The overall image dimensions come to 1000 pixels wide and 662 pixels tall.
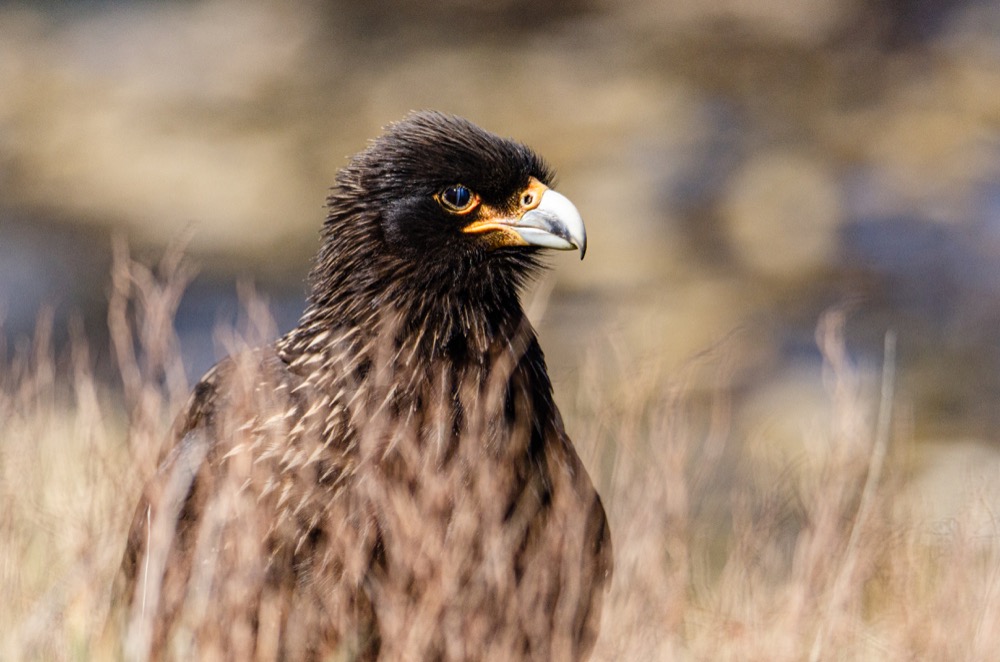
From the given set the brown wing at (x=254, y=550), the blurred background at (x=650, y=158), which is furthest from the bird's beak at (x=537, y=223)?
the blurred background at (x=650, y=158)

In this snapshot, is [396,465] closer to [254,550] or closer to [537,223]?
[254,550]

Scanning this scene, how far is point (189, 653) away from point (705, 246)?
918cm

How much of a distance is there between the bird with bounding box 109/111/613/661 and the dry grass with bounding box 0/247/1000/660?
17 centimetres

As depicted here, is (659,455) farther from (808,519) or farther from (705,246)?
(705,246)

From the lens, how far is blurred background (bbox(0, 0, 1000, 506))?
452 inches

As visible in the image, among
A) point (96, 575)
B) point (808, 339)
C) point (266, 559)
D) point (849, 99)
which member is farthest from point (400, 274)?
point (849, 99)

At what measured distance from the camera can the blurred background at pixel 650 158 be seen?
1147 cm

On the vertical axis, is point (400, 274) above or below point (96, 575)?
above

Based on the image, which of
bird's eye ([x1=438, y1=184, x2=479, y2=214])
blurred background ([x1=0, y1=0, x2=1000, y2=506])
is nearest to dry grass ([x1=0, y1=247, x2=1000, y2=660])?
bird's eye ([x1=438, y1=184, x2=479, y2=214])

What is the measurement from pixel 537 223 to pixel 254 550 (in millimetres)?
1345

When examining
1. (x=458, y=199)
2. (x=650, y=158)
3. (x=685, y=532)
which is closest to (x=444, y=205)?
(x=458, y=199)

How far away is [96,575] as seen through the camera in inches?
133

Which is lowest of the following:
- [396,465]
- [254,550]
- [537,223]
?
[254,550]

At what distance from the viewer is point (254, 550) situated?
10.6 feet
